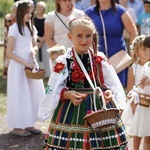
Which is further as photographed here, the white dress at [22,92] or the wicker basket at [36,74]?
the white dress at [22,92]

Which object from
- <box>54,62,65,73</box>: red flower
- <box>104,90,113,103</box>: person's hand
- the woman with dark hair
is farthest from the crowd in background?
<box>54,62,65,73</box>: red flower

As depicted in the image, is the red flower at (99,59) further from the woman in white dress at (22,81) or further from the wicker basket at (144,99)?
the woman in white dress at (22,81)

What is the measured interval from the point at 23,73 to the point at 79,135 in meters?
2.56

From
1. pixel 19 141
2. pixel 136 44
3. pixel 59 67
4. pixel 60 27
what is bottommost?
pixel 19 141

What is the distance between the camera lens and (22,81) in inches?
244

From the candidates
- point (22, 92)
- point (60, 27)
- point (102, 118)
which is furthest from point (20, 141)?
point (102, 118)

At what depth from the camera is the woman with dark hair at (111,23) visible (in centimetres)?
535

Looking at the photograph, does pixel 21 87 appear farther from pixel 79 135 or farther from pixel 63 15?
pixel 79 135

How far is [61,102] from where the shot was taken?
12.9 feet

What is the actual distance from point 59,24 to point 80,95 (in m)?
2.24

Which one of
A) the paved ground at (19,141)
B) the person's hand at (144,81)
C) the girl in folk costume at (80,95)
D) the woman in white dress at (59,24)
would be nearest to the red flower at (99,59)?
the girl in folk costume at (80,95)

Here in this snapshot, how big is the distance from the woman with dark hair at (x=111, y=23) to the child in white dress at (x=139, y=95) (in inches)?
23.2

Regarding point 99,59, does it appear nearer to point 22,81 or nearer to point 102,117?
point 102,117

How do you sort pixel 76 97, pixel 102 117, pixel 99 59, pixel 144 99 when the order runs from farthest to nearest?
pixel 144 99, pixel 99 59, pixel 76 97, pixel 102 117
